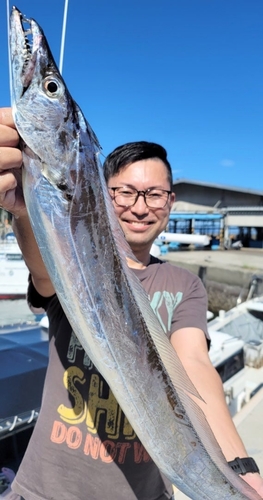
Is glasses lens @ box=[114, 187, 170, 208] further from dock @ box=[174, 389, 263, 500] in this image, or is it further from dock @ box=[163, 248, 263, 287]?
dock @ box=[163, 248, 263, 287]

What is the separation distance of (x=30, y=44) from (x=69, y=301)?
101cm

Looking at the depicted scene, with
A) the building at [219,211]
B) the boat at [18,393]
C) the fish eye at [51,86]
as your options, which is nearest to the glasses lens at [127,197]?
the fish eye at [51,86]

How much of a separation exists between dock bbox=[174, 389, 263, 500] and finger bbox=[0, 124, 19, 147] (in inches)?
141

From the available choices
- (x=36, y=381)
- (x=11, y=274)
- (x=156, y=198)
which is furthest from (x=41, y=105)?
(x=11, y=274)

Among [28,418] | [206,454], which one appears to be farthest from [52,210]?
[28,418]

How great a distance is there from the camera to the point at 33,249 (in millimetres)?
1860

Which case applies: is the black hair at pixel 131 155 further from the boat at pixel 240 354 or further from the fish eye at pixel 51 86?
the boat at pixel 240 354

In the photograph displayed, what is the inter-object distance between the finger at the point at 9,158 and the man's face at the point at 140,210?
2.89ft

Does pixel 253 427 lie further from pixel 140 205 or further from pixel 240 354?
pixel 140 205

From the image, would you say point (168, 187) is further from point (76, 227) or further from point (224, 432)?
point (224, 432)

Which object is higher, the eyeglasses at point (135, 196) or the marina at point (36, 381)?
the eyeglasses at point (135, 196)

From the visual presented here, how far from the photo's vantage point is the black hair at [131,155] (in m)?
2.26

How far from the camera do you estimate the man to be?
176cm

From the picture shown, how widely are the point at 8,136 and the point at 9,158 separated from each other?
0.30 ft
